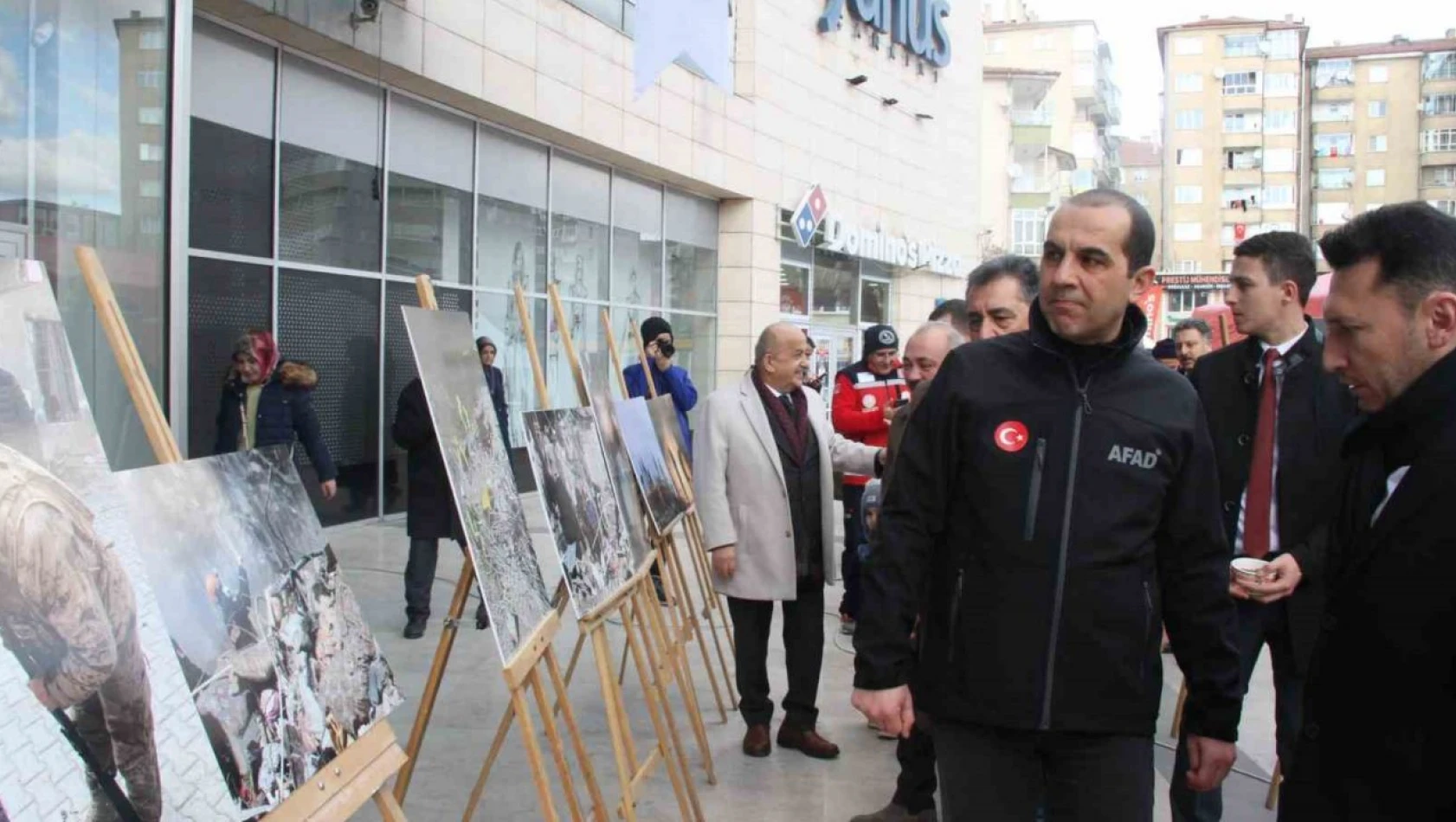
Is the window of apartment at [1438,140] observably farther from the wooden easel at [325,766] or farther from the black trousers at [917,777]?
the wooden easel at [325,766]

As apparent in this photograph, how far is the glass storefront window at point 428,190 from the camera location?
11625 millimetres

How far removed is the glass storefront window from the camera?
1162 cm

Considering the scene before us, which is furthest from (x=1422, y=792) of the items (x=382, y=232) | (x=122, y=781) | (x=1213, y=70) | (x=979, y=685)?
(x=1213, y=70)

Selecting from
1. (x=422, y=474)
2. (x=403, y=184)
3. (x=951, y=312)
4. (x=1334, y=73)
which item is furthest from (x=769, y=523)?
(x=1334, y=73)

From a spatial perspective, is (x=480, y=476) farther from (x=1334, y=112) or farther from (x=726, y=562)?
(x=1334, y=112)

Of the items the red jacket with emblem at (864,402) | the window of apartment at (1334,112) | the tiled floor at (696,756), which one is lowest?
the tiled floor at (696,756)

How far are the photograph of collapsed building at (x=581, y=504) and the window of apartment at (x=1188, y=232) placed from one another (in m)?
81.9

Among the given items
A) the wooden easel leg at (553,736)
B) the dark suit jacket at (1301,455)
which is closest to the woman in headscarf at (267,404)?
the wooden easel leg at (553,736)

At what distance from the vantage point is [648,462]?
17.3ft

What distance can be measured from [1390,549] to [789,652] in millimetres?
3580

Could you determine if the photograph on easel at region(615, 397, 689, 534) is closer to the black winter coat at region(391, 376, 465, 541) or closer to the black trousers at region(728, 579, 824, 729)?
the black trousers at region(728, 579, 824, 729)

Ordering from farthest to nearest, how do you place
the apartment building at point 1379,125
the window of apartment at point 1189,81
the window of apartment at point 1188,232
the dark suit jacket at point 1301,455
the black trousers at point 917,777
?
the apartment building at point 1379,125 < the window of apartment at point 1189,81 < the window of apartment at point 1188,232 < the black trousers at point 917,777 < the dark suit jacket at point 1301,455

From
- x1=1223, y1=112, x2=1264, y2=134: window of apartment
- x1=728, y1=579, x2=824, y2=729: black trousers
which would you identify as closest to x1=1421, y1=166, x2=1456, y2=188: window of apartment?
x1=1223, y1=112, x2=1264, y2=134: window of apartment

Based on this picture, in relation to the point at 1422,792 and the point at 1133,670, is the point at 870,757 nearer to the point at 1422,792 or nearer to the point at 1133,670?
the point at 1133,670
